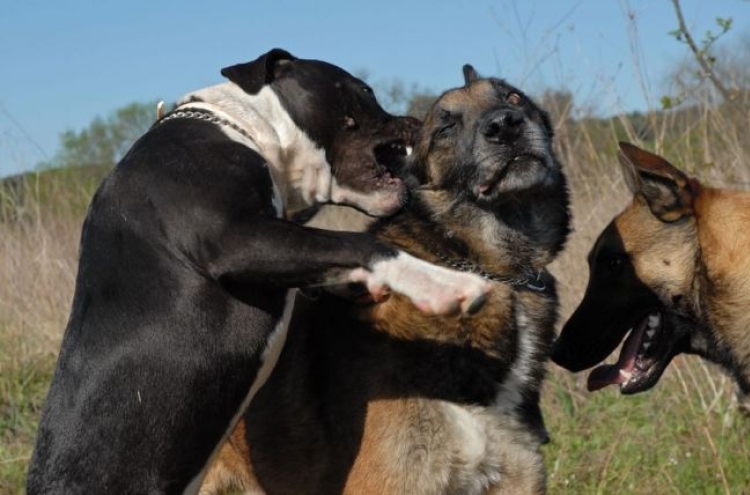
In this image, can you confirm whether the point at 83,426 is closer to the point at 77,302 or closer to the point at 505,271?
the point at 77,302

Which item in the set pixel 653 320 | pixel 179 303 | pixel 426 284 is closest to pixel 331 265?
pixel 426 284

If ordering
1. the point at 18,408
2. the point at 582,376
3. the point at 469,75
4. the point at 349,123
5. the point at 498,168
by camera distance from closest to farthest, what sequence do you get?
1. the point at 498,168
2. the point at 349,123
3. the point at 469,75
4. the point at 582,376
5. the point at 18,408

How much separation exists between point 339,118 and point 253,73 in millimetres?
380

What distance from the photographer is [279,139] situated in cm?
391

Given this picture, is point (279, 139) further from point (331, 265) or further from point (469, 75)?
point (469, 75)

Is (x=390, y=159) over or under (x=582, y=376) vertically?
over

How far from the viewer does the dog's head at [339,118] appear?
157 inches

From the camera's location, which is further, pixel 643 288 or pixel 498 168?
pixel 643 288

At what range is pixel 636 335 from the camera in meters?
4.19

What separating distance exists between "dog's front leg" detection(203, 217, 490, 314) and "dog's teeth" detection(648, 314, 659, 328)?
1.13 meters

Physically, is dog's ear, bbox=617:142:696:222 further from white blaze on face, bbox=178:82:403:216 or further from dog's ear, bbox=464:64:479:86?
white blaze on face, bbox=178:82:403:216

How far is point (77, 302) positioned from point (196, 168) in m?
0.62

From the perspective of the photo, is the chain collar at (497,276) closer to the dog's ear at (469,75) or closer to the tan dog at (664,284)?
the tan dog at (664,284)

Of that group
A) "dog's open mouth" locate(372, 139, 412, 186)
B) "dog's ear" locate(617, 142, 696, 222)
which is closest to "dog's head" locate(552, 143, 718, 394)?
"dog's ear" locate(617, 142, 696, 222)
